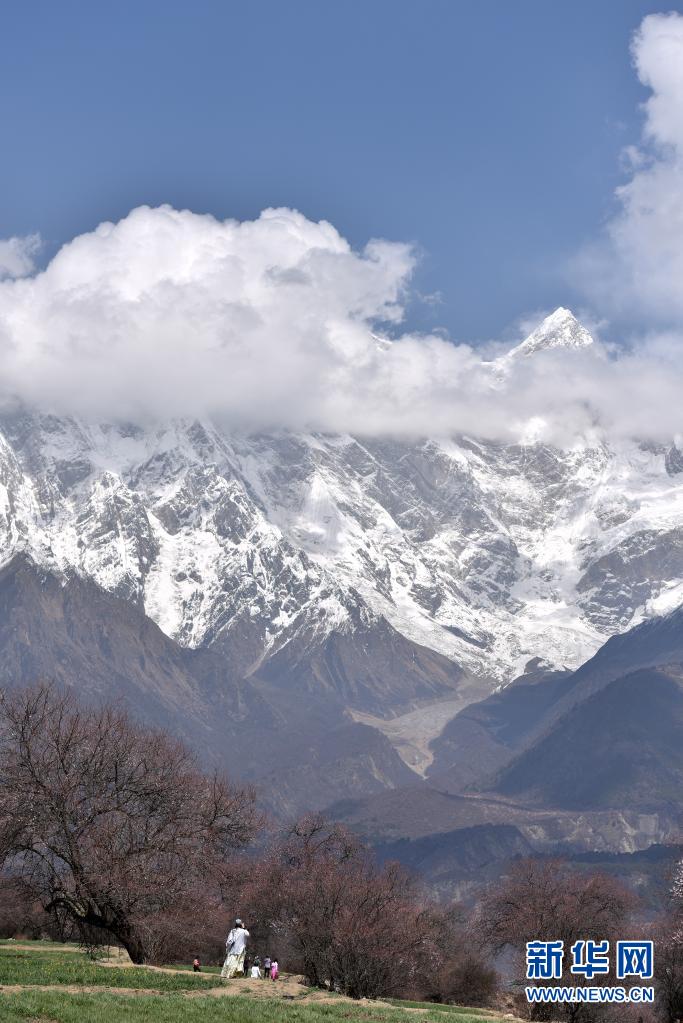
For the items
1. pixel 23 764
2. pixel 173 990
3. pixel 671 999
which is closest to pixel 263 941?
pixel 671 999

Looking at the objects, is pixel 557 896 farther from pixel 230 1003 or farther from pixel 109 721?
pixel 230 1003

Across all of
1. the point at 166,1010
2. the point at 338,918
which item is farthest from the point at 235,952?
the point at 338,918

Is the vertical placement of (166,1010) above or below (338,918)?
below

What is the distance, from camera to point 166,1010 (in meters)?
52.2

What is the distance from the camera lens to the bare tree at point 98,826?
7531cm

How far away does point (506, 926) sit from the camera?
11112cm

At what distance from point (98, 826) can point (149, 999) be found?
83.1ft

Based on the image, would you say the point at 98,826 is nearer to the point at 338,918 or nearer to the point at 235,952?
the point at 235,952

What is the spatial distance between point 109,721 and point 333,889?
91.3 ft

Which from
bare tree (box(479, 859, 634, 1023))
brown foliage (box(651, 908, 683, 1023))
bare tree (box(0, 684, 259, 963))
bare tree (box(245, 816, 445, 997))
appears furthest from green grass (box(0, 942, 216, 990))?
brown foliage (box(651, 908, 683, 1023))

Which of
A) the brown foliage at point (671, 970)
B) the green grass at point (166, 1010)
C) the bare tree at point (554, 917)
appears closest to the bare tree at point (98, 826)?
the green grass at point (166, 1010)

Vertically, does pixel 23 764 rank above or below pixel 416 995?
above

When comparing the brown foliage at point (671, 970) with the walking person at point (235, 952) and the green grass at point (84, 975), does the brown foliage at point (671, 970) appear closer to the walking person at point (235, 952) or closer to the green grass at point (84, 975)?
the walking person at point (235, 952)

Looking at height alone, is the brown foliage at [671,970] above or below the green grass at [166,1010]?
above
